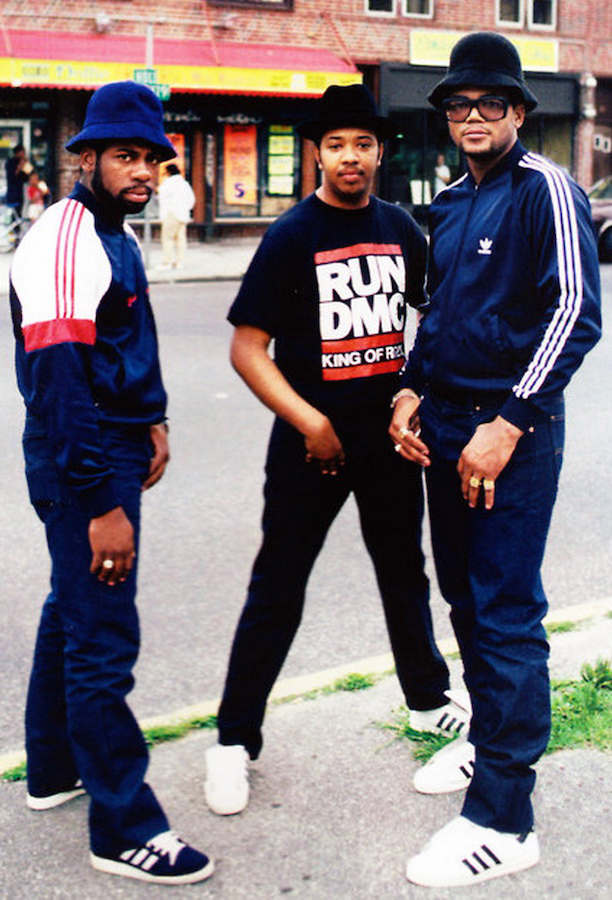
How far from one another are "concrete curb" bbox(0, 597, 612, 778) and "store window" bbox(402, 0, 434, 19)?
2351cm

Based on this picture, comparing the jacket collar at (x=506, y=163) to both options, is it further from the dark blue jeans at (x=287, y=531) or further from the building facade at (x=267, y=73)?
the building facade at (x=267, y=73)

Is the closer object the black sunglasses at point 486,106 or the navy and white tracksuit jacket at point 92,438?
the navy and white tracksuit jacket at point 92,438

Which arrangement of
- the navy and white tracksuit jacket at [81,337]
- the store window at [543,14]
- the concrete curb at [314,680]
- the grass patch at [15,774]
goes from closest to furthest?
1. the navy and white tracksuit jacket at [81,337]
2. the grass patch at [15,774]
3. the concrete curb at [314,680]
4. the store window at [543,14]

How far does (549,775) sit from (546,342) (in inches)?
49.7

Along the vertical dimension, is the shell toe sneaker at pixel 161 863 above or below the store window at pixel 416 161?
below

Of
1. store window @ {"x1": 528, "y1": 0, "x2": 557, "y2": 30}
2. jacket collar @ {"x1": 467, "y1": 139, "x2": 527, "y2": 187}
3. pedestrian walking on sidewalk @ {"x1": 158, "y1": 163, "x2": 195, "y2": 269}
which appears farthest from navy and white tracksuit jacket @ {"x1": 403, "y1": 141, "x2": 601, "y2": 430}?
store window @ {"x1": 528, "y1": 0, "x2": 557, "y2": 30}

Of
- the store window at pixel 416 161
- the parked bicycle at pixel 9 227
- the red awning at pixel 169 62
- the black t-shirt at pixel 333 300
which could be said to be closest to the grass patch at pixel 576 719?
the black t-shirt at pixel 333 300

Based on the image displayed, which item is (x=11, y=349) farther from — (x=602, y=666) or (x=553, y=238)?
(x=553, y=238)

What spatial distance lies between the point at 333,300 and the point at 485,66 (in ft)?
2.33

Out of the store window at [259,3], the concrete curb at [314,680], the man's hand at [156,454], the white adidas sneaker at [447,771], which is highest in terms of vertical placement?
the store window at [259,3]

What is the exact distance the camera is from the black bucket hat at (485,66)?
2.89 m

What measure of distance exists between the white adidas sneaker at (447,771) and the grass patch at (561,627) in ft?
3.76

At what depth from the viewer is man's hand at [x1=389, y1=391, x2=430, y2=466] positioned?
10.1 ft

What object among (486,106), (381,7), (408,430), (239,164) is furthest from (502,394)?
(381,7)
